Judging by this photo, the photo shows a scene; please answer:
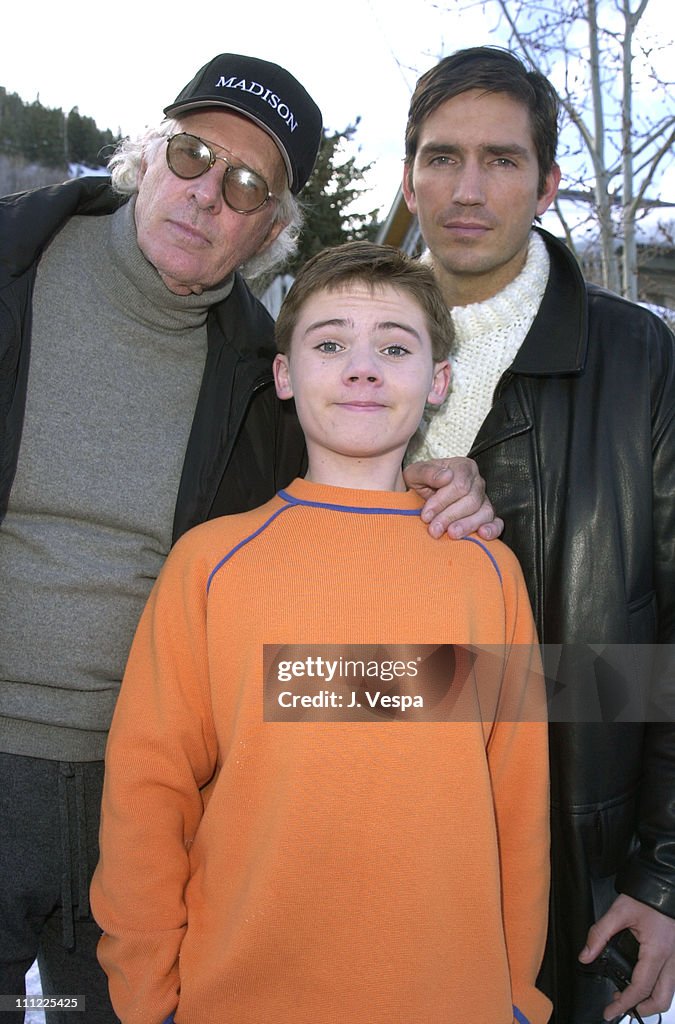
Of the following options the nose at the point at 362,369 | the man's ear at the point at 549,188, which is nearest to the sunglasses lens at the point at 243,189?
the nose at the point at 362,369

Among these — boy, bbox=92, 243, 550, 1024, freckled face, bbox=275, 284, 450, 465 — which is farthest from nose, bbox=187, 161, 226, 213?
boy, bbox=92, 243, 550, 1024

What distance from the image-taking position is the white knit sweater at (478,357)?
2113mm

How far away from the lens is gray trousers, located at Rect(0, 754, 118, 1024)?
6.35 feet

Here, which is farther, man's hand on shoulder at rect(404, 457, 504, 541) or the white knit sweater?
the white knit sweater

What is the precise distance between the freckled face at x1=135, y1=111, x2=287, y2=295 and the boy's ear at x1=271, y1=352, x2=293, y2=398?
0.35m

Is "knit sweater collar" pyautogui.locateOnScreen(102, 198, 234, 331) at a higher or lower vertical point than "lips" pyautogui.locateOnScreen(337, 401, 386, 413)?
higher

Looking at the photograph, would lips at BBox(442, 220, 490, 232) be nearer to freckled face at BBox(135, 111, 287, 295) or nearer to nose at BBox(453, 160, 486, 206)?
nose at BBox(453, 160, 486, 206)

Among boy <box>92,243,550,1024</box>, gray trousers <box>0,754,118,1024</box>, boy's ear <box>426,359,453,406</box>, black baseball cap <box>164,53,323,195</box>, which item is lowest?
gray trousers <box>0,754,118,1024</box>

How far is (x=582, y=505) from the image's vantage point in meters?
1.96

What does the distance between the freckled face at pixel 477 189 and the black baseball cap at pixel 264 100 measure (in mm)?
324

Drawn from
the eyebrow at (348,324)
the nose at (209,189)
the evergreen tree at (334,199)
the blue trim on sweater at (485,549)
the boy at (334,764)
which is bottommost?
the boy at (334,764)

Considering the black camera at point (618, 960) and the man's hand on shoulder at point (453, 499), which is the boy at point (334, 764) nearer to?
the man's hand on shoulder at point (453, 499)

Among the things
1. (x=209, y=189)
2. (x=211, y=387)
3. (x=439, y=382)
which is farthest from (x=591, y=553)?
(x=209, y=189)

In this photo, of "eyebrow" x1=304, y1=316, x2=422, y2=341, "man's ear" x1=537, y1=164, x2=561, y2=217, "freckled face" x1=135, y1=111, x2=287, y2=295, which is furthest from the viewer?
"man's ear" x1=537, y1=164, x2=561, y2=217
